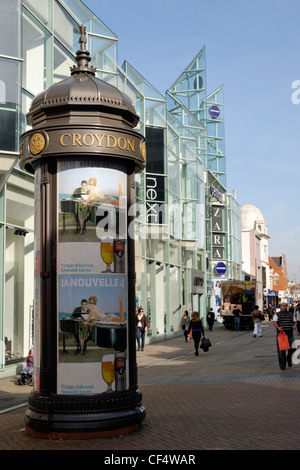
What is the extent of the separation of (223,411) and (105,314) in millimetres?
3015

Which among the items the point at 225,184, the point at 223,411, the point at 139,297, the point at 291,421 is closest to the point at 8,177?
the point at 223,411

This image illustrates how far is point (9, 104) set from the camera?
1599 centimetres

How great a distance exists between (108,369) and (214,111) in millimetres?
55222

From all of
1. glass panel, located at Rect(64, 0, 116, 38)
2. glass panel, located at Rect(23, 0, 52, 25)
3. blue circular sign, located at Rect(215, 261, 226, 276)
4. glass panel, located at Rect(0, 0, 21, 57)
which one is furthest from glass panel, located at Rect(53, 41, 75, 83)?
blue circular sign, located at Rect(215, 261, 226, 276)

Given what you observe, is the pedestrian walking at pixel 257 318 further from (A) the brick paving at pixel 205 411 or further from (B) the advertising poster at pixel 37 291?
(B) the advertising poster at pixel 37 291

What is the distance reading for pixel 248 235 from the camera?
101250 millimetres

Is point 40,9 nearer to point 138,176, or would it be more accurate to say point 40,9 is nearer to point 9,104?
point 9,104

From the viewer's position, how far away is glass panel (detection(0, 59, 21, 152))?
15820 mm

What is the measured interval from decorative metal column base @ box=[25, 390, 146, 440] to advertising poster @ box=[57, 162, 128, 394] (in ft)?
0.49

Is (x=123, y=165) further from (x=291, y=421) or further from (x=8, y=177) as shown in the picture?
(x=8, y=177)

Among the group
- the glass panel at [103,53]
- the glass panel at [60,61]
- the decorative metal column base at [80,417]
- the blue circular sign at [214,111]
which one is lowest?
the decorative metal column base at [80,417]

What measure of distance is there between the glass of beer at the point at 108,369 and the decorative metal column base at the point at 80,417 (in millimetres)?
176

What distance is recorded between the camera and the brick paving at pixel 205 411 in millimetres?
7598

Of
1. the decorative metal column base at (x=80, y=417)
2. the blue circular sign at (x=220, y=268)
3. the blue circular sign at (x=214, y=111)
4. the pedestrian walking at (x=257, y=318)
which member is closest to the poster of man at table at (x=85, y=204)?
the decorative metal column base at (x=80, y=417)
